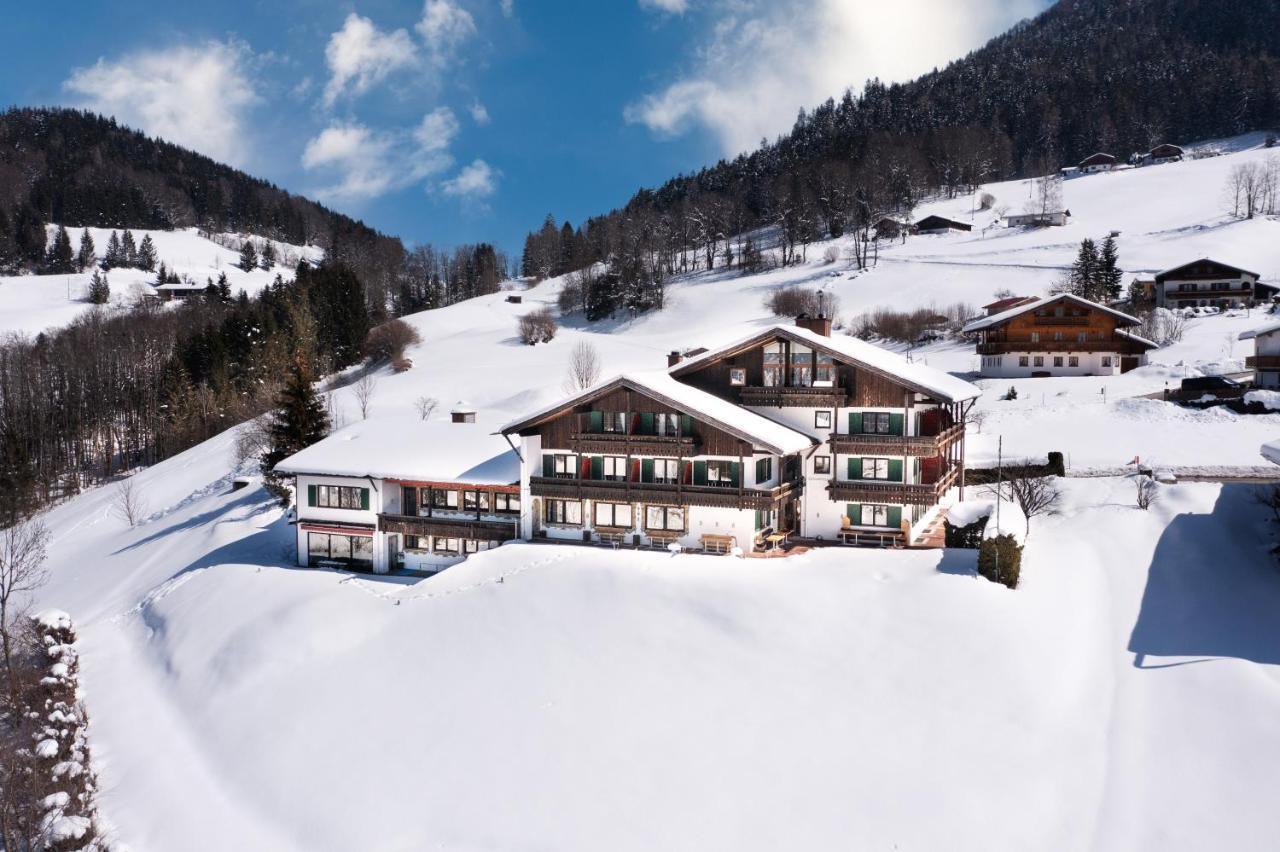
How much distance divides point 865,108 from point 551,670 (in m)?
194

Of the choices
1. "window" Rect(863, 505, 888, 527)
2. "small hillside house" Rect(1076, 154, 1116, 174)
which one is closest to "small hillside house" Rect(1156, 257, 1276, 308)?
"window" Rect(863, 505, 888, 527)

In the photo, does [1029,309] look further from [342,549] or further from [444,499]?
[342,549]

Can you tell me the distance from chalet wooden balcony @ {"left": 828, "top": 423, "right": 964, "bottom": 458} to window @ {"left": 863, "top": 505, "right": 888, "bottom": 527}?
8.01 feet

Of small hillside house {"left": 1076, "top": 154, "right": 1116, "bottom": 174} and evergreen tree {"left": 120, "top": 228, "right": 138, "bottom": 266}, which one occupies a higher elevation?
small hillside house {"left": 1076, "top": 154, "right": 1116, "bottom": 174}

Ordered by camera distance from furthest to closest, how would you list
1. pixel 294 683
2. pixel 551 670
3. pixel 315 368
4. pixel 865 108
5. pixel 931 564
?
pixel 865 108 < pixel 315 368 < pixel 931 564 < pixel 294 683 < pixel 551 670

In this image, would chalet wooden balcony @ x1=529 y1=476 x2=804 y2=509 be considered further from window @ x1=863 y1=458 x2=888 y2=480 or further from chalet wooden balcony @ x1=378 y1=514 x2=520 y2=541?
window @ x1=863 y1=458 x2=888 y2=480

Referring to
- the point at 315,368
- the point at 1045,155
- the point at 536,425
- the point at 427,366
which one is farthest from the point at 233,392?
the point at 1045,155

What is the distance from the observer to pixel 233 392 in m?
76.1

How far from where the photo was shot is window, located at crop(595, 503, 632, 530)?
33188 mm

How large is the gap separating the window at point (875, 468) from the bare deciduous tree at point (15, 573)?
3272cm

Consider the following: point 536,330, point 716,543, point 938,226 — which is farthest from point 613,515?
point 938,226

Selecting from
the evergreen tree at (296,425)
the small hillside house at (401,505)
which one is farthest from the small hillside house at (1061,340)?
the evergreen tree at (296,425)

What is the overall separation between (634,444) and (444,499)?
31.3 ft

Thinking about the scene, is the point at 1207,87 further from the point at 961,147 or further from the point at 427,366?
the point at 427,366
